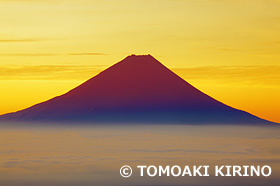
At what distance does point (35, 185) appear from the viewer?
100 feet

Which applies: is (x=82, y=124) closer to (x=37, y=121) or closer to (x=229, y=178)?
(x=37, y=121)

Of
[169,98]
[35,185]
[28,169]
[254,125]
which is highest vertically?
[169,98]

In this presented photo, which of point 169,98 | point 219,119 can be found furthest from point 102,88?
point 219,119

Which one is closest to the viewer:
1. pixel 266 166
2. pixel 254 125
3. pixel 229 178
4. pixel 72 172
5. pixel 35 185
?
pixel 35 185

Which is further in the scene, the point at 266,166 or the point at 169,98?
the point at 169,98

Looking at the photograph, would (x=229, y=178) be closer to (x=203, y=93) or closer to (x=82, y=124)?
(x=82, y=124)

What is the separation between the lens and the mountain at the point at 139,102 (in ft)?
404

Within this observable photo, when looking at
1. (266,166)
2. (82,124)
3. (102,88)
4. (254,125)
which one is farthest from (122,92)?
(266,166)

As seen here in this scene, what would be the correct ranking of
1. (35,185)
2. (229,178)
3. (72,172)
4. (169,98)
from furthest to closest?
(169,98), (72,172), (229,178), (35,185)

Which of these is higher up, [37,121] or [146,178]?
[37,121]

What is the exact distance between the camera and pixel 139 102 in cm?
12706

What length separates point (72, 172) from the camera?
35.5 m

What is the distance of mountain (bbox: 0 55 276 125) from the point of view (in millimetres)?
123062

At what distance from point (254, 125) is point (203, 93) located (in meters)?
15.1
